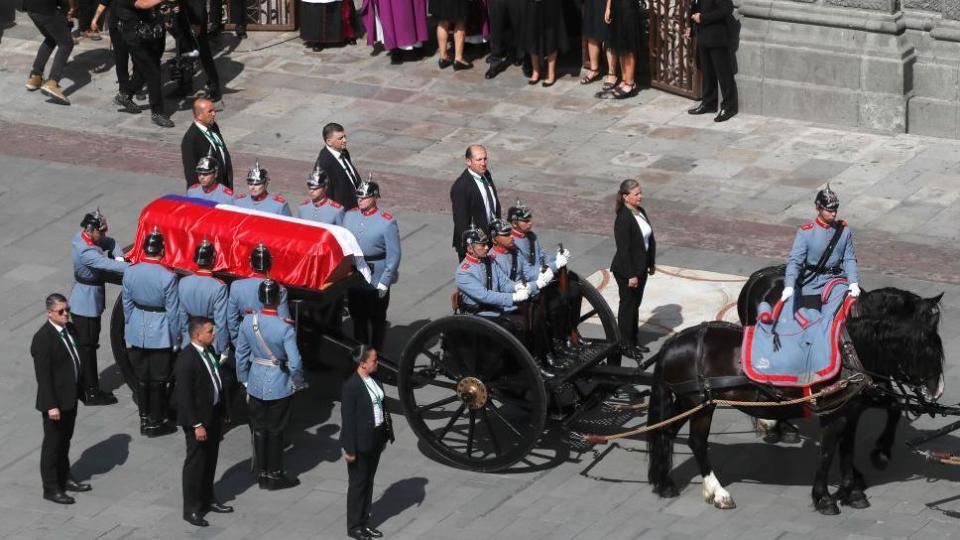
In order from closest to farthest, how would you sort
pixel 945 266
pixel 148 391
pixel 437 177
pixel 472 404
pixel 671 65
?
1. pixel 472 404
2. pixel 148 391
3. pixel 945 266
4. pixel 437 177
5. pixel 671 65

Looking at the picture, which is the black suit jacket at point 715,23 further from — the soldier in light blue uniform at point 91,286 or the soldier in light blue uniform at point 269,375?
the soldier in light blue uniform at point 269,375

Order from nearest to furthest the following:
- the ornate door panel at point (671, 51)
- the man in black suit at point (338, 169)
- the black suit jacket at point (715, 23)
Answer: the man in black suit at point (338, 169) < the black suit jacket at point (715, 23) < the ornate door panel at point (671, 51)

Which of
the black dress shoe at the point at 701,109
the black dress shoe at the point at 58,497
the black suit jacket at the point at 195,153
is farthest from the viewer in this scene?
the black dress shoe at the point at 701,109

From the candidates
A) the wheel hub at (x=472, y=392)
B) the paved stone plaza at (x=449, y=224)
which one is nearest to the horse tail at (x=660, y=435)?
the paved stone plaza at (x=449, y=224)

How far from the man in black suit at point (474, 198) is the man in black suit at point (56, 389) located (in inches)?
137

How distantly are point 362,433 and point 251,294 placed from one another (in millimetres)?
1786

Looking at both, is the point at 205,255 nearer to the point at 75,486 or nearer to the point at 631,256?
the point at 75,486

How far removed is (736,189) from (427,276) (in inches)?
141

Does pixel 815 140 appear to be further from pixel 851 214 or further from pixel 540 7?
pixel 540 7

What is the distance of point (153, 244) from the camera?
15562 mm

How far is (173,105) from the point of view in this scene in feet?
78.0

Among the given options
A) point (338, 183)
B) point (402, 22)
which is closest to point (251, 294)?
point (338, 183)

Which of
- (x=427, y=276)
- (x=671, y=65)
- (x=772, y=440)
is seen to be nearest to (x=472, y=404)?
(x=772, y=440)

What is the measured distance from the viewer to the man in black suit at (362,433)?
45.8 ft
